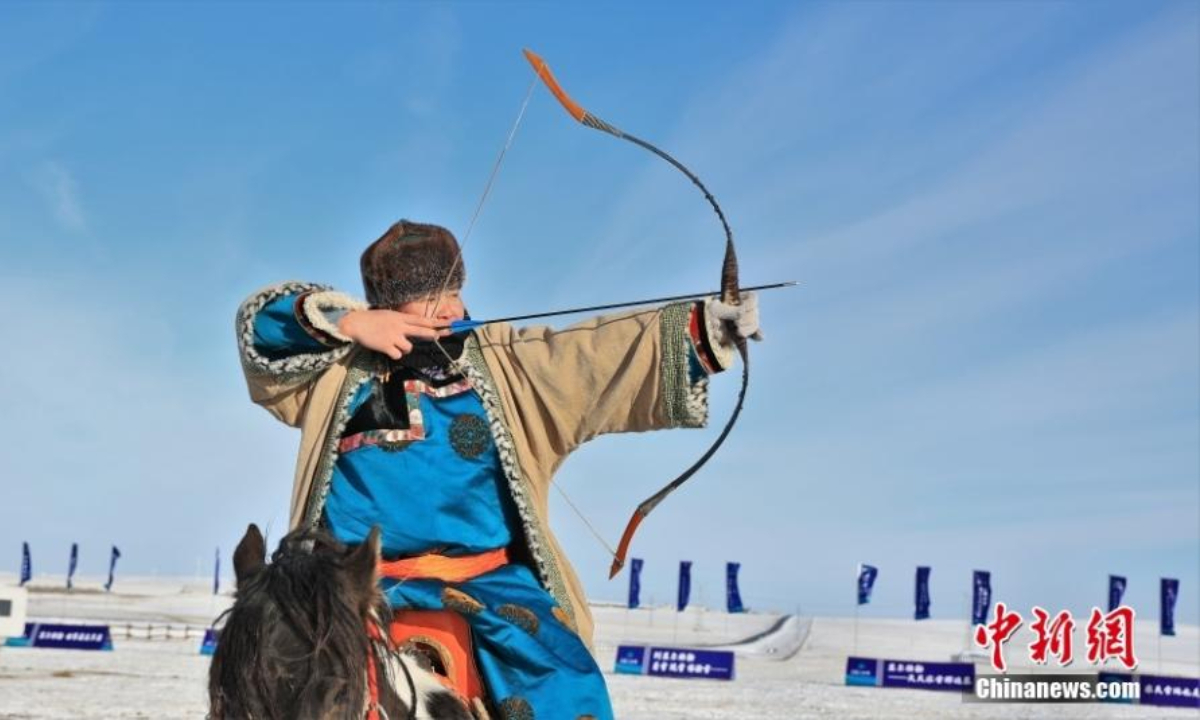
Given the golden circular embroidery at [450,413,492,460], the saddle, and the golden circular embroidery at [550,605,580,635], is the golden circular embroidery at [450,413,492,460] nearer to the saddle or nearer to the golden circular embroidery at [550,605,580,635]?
the saddle

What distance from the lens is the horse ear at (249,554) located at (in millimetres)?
2590

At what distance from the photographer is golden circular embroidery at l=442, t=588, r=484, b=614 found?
2.98m

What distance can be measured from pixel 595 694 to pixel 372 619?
84cm

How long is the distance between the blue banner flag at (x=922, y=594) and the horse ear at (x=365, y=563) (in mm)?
35054

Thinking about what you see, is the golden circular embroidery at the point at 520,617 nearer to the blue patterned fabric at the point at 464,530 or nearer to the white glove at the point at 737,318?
the blue patterned fabric at the point at 464,530

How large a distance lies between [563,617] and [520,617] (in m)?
0.21

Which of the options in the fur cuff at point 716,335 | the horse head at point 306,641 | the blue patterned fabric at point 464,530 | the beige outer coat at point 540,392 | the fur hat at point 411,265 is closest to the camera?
the horse head at point 306,641

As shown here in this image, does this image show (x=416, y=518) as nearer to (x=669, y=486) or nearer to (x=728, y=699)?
(x=669, y=486)

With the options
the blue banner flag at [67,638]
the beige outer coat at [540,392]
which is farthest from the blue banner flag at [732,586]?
the beige outer coat at [540,392]

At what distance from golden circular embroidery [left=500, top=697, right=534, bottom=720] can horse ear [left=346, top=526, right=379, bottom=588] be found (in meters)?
0.75

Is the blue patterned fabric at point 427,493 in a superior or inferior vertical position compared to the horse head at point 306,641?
superior

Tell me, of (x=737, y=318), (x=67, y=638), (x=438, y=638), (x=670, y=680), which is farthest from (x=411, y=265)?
(x=67, y=638)

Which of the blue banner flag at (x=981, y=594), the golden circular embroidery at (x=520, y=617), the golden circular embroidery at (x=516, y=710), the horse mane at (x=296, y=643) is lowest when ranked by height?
the golden circular embroidery at (x=516, y=710)

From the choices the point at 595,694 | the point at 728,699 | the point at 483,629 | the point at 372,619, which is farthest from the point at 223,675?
the point at 728,699
